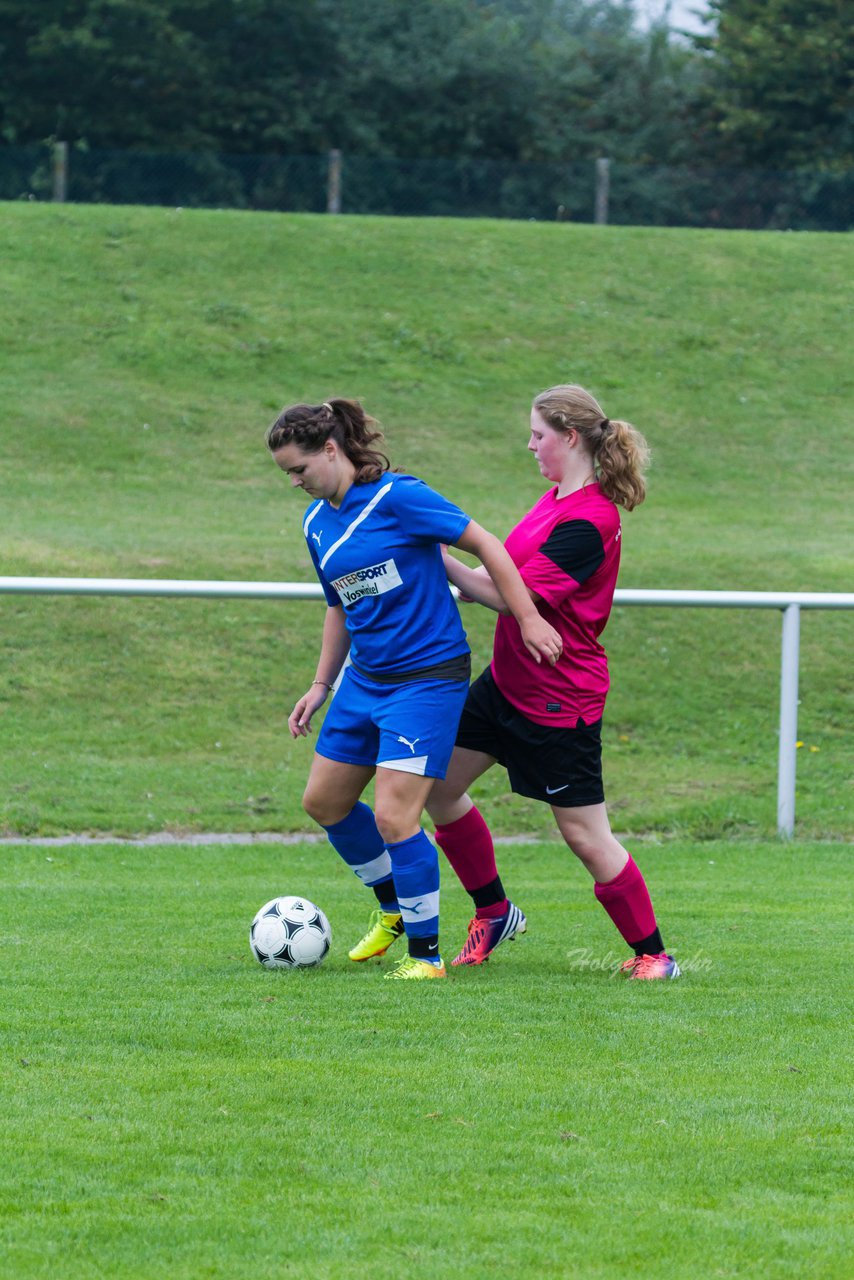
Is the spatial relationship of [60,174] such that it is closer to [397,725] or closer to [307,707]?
[307,707]

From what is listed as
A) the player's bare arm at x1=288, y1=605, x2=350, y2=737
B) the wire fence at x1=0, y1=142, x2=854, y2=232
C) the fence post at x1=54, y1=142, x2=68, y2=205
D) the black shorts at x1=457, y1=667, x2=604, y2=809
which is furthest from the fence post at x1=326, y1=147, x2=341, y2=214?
the black shorts at x1=457, y1=667, x2=604, y2=809

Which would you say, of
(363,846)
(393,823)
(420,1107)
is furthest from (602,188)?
(420,1107)

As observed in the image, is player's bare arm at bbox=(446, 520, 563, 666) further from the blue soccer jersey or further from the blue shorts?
the blue shorts

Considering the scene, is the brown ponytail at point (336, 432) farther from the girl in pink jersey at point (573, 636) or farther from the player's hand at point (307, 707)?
the player's hand at point (307, 707)

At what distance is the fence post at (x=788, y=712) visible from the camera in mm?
9094

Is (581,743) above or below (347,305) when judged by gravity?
above

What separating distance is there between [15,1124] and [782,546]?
44.5 ft

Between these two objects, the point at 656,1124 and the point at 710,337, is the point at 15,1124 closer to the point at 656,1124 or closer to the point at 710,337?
the point at 656,1124

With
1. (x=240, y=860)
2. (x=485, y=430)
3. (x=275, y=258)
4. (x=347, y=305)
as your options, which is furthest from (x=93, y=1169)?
(x=275, y=258)

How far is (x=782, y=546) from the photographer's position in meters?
16.4

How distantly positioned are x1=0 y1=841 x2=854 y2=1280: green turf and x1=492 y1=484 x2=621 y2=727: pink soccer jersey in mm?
955

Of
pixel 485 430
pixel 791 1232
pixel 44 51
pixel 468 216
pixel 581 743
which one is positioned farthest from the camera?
pixel 44 51

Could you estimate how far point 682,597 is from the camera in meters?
8.91

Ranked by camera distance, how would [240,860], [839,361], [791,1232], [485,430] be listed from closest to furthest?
[791,1232] < [240,860] < [485,430] < [839,361]
